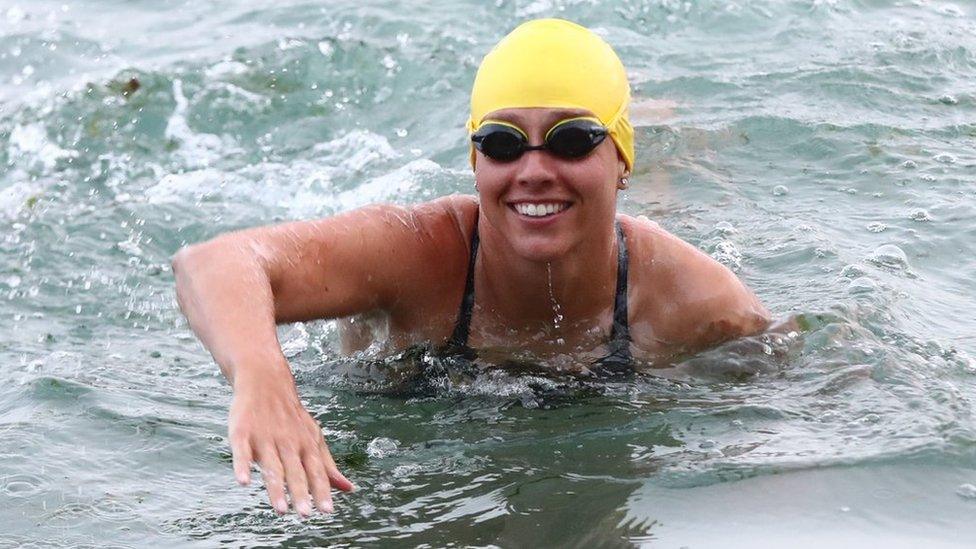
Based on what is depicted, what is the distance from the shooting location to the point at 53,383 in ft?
19.0

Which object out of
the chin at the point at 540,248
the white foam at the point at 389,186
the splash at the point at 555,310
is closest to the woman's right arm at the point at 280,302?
the chin at the point at 540,248

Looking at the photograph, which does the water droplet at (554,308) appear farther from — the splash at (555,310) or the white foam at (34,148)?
the white foam at (34,148)

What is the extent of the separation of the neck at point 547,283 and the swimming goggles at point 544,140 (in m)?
0.39

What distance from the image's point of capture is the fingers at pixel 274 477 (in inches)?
135

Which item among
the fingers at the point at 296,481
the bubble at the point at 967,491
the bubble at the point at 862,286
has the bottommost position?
the bubble at the point at 967,491

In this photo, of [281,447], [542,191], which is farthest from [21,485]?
[542,191]

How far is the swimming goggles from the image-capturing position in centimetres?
491

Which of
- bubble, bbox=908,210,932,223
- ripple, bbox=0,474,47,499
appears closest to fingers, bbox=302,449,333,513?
ripple, bbox=0,474,47,499

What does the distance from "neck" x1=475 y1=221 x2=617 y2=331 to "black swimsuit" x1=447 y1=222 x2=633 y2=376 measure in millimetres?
29

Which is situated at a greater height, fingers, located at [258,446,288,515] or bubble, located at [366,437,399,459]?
fingers, located at [258,446,288,515]

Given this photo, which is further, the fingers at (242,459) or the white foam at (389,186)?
the white foam at (389,186)

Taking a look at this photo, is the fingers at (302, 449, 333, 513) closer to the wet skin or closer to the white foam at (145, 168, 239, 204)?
the wet skin

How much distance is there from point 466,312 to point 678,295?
2.79 ft

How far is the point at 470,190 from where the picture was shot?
8594 mm
